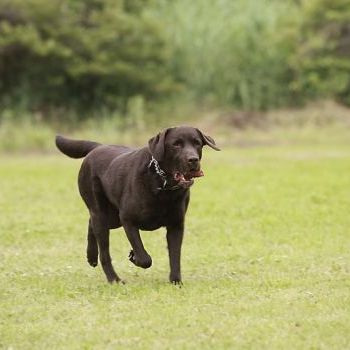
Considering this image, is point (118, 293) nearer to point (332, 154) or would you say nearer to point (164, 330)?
point (164, 330)

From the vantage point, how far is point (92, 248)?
32.1 ft

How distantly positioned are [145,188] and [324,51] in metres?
25.8

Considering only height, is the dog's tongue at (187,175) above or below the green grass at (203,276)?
above

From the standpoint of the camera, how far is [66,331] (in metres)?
7.02

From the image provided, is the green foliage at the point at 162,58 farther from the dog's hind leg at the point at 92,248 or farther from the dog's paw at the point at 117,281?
the dog's paw at the point at 117,281

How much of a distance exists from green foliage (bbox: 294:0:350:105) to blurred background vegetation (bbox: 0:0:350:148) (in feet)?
0.12

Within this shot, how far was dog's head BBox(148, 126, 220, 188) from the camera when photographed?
8297 millimetres

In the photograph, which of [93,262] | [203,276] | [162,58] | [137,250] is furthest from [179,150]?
[162,58]

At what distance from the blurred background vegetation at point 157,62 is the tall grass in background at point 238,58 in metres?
0.04

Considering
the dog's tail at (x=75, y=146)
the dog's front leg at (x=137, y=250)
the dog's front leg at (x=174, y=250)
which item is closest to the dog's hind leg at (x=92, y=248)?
the dog's tail at (x=75, y=146)

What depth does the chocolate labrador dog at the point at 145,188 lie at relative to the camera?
8.41 metres

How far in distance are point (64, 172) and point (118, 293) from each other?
13.9 m

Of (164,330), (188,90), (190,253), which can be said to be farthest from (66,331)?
(188,90)

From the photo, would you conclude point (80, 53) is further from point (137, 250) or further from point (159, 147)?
point (159, 147)
